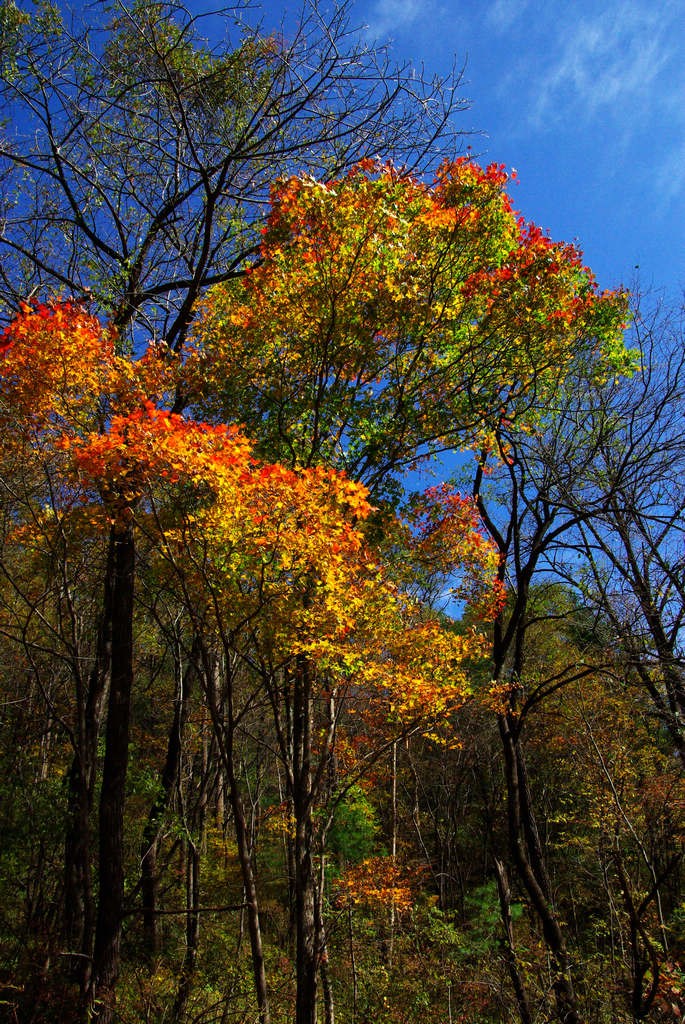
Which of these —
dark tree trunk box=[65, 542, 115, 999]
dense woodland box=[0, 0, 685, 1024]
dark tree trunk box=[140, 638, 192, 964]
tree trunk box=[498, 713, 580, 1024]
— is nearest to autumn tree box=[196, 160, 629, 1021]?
dense woodland box=[0, 0, 685, 1024]

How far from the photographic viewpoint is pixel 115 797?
7160 mm

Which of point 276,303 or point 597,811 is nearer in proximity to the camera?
point 276,303

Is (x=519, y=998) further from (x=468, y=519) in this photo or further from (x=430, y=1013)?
(x=468, y=519)

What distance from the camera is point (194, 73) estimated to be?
22.3 feet

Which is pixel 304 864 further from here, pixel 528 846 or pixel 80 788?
pixel 528 846

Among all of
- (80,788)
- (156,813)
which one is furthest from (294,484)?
(156,813)

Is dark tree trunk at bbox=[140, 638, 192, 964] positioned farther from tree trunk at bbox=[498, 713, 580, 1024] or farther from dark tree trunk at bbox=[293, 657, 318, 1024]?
tree trunk at bbox=[498, 713, 580, 1024]

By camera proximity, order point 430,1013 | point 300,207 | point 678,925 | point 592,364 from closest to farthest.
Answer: point 300,207
point 592,364
point 430,1013
point 678,925

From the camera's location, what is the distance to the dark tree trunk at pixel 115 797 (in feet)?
21.2

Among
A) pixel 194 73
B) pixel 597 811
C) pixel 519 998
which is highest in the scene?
pixel 194 73

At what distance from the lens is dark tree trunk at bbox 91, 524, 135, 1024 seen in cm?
646

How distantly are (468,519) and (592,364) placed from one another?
9.53 ft

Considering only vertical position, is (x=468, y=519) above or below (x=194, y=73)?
below

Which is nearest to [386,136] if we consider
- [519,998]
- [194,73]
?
[194,73]
